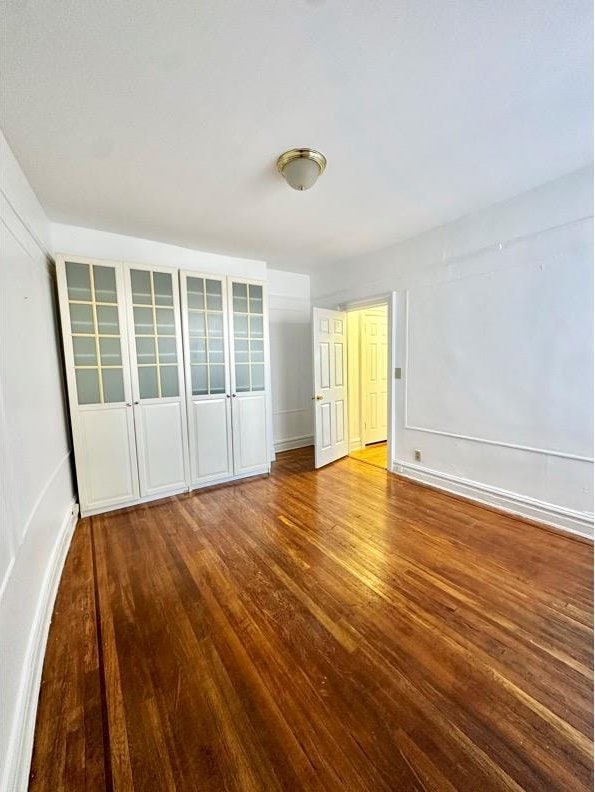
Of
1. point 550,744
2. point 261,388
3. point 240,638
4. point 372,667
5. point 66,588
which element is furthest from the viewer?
point 261,388

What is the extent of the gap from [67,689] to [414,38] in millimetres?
2996

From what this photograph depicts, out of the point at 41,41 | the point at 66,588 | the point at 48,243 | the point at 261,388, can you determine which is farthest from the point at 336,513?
the point at 48,243

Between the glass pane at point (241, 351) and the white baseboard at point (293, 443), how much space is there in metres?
1.61

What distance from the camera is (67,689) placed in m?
1.34

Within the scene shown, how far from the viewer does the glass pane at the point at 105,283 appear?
2.80 meters

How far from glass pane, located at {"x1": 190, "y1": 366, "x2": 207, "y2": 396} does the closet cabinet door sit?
1.02ft

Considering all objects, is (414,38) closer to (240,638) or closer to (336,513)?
(240,638)

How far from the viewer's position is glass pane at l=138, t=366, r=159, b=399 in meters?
3.07

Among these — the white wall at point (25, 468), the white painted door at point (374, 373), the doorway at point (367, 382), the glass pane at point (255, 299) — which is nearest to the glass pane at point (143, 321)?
the white wall at point (25, 468)

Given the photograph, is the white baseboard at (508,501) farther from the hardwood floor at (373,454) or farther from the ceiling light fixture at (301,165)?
the ceiling light fixture at (301,165)

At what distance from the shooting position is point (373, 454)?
461cm

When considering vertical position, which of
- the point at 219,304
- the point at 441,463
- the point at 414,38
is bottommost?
the point at 441,463

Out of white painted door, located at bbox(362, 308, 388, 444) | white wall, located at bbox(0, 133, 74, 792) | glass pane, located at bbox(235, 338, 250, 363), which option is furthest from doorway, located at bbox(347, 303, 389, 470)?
white wall, located at bbox(0, 133, 74, 792)

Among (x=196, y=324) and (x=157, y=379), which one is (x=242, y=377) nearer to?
(x=196, y=324)
